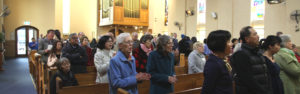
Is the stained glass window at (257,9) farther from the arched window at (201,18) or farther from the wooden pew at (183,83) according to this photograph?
the wooden pew at (183,83)

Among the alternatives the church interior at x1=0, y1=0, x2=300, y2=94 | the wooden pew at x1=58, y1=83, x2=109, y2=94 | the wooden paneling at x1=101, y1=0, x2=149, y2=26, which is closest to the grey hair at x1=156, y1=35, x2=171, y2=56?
the wooden pew at x1=58, y1=83, x2=109, y2=94

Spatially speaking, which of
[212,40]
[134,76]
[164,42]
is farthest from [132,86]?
[212,40]

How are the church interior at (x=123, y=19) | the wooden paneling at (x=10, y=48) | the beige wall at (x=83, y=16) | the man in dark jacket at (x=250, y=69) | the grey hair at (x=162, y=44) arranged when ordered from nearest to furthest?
the man in dark jacket at (x=250, y=69), the grey hair at (x=162, y=44), the church interior at (x=123, y=19), the wooden paneling at (x=10, y=48), the beige wall at (x=83, y=16)

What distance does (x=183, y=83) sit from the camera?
3.72m

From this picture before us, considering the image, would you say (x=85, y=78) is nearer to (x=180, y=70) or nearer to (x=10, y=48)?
(x=180, y=70)

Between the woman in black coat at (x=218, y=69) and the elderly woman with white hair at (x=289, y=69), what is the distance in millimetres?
1429

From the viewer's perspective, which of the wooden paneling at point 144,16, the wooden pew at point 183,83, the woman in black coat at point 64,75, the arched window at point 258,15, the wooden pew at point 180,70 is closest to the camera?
the woman in black coat at point 64,75

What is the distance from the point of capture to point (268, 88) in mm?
2246

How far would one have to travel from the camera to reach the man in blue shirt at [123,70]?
221 cm

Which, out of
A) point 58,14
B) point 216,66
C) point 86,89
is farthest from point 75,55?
point 58,14

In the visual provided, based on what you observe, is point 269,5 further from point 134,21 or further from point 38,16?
point 38,16

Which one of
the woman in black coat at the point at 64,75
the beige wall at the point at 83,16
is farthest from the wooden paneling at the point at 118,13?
the woman in black coat at the point at 64,75

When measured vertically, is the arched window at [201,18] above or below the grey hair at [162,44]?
above

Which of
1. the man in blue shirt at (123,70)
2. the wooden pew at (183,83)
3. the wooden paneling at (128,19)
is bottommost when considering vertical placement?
the wooden pew at (183,83)
